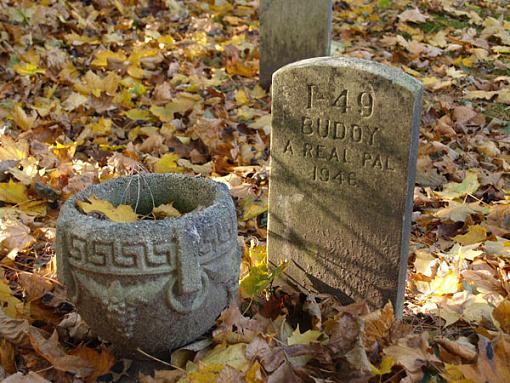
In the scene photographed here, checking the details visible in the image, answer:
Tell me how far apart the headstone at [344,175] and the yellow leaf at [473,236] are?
0.69 metres

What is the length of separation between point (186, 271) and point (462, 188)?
2199mm

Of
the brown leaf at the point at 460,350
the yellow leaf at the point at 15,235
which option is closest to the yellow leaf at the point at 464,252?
the brown leaf at the point at 460,350

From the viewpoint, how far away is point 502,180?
3988 millimetres

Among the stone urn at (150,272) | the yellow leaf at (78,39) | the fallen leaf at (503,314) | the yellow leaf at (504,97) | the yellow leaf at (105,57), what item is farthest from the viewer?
the yellow leaf at (78,39)

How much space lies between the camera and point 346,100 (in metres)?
2.63

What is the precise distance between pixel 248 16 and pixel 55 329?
5305 millimetres

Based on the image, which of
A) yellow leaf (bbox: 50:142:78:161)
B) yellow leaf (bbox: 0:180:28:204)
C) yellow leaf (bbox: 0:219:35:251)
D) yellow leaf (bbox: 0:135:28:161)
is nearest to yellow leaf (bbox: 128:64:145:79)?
yellow leaf (bbox: 50:142:78:161)

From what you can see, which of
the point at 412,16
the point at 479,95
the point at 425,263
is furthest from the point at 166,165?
the point at 412,16

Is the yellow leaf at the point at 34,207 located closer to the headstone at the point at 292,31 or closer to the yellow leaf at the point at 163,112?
the yellow leaf at the point at 163,112

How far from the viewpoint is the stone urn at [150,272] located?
2146mm

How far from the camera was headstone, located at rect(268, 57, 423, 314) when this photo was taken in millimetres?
2568

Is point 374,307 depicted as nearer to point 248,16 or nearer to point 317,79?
point 317,79

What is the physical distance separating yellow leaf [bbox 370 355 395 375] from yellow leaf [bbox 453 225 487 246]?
1.28 metres

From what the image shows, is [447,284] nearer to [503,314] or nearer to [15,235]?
[503,314]
